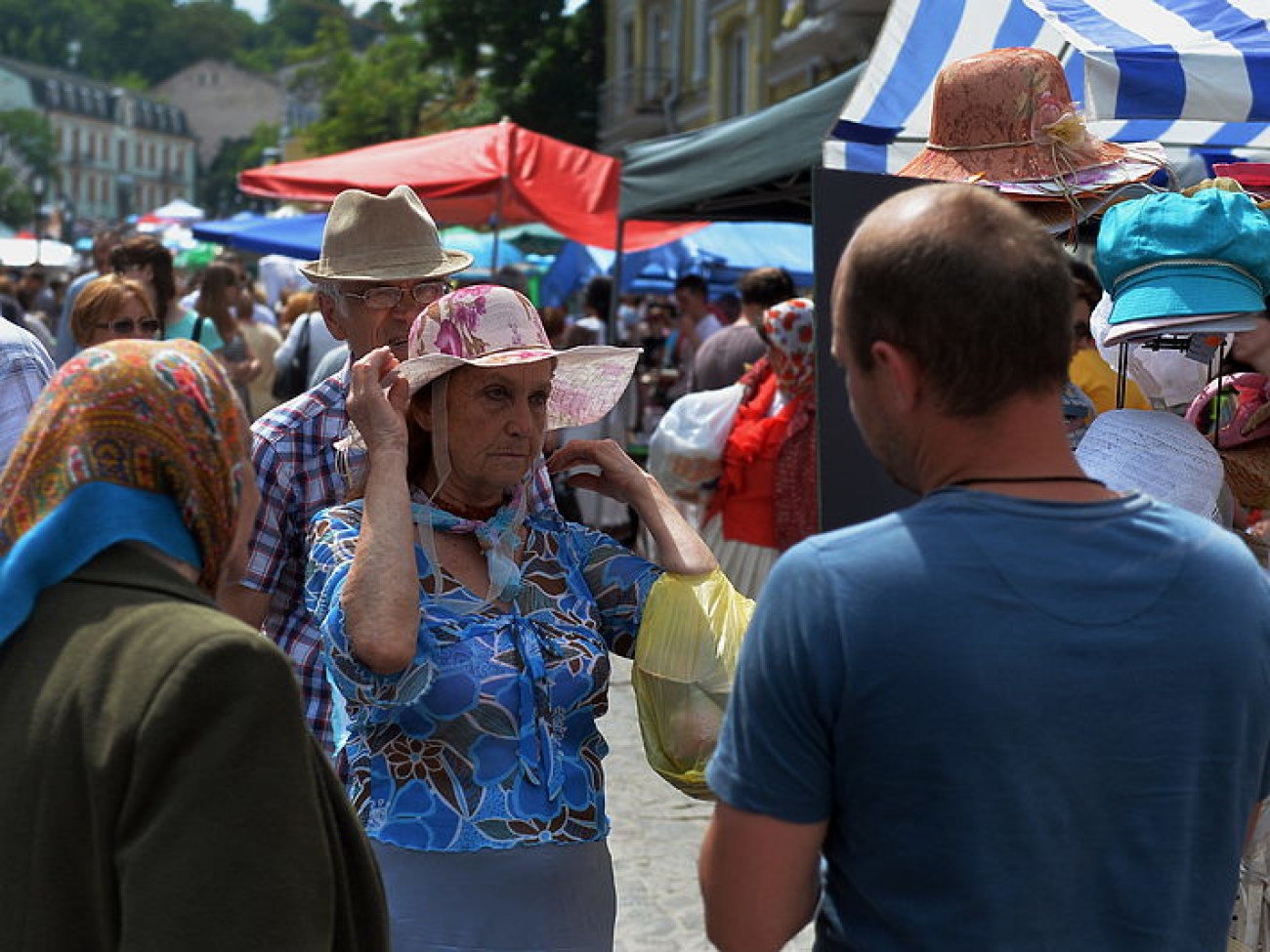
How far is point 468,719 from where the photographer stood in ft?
9.36

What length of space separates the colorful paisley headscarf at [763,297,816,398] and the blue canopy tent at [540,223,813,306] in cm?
→ 892

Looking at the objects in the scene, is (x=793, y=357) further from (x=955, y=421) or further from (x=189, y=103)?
(x=189, y=103)

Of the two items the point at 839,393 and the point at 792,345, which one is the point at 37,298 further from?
the point at 839,393

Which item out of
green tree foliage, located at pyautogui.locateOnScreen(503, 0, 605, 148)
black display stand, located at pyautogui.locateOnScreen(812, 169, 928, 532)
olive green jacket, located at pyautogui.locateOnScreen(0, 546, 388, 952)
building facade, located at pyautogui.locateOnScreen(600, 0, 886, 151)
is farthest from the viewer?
green tree foliage, located at pyautogui.locateOnScreen(503, 0, 605, 148)

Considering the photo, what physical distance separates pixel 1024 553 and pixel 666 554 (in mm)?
1199

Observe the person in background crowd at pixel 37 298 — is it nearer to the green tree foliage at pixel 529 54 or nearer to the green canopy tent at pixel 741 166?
the green canopy tent at pixel 741 166

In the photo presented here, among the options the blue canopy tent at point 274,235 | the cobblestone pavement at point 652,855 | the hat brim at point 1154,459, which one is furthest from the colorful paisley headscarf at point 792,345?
A: the blue canopy tent at point 274,235

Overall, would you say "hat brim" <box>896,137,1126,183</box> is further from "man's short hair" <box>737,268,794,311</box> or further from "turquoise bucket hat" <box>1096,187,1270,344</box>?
"man's short hair" <box>737,268,794,311</box>

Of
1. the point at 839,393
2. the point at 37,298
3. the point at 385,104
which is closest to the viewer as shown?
the point at 839,393

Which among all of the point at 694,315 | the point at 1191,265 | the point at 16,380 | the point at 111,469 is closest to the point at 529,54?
the point at 694,315

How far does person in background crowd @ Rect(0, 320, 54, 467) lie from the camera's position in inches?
149

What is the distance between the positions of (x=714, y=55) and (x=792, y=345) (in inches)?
1098

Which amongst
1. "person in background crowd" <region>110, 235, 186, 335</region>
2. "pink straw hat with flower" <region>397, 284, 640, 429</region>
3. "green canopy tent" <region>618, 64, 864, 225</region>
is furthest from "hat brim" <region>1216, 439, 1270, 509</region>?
"person in background crowd" <region>110, 235, 186, 335</region>

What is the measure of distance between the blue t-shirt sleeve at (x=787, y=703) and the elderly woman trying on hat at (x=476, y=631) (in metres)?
0.93
